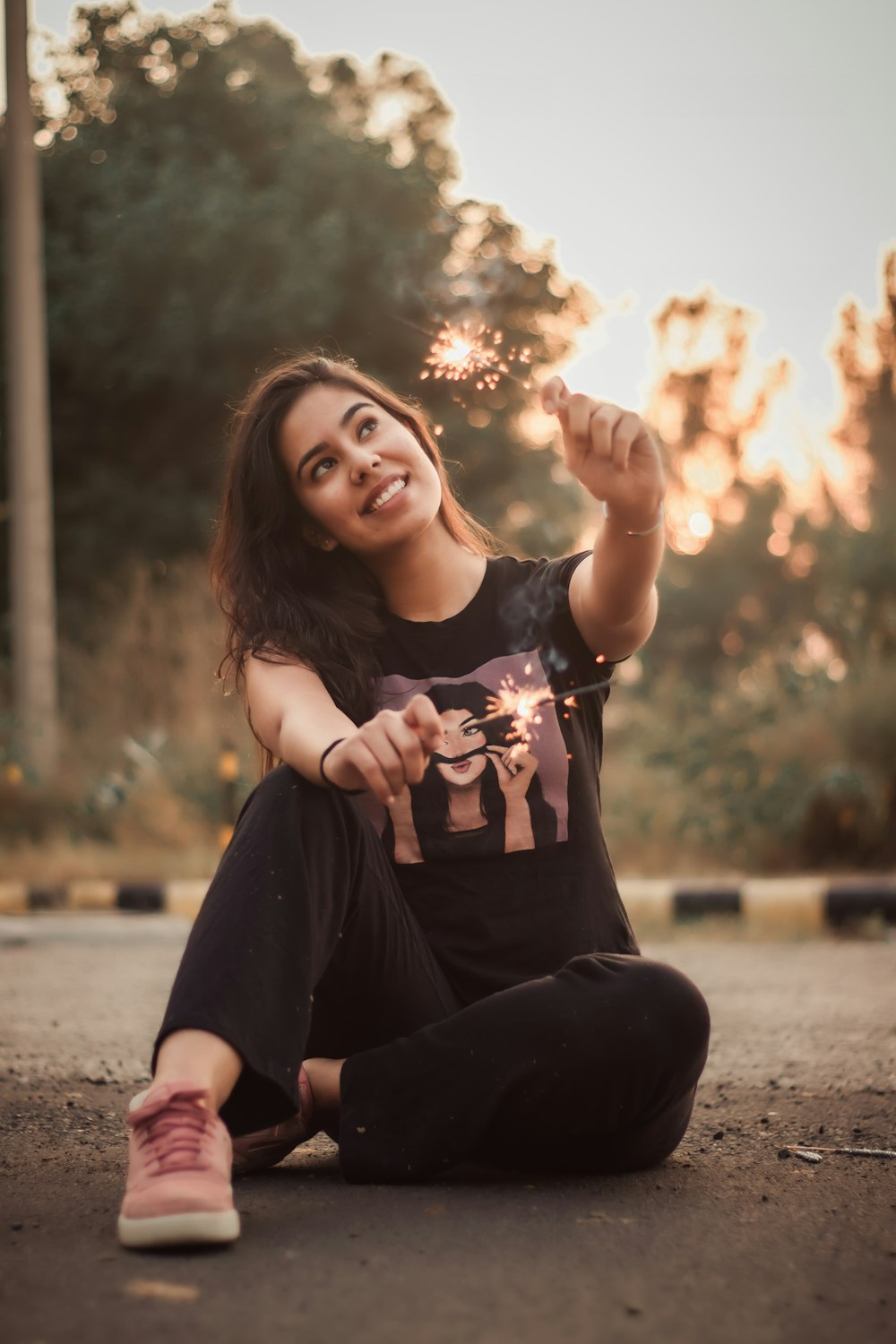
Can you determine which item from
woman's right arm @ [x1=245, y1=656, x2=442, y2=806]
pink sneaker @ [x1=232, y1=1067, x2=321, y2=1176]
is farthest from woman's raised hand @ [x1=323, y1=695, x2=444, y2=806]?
pink sneaker @ [x1=232, y1=1067, x2=321, y2=1176]

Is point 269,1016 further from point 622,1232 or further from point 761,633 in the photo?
point 761,633

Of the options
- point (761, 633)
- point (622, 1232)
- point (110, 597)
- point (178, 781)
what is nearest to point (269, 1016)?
point (622, 1232)

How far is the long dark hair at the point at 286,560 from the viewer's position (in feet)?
7.93

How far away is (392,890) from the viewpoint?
7.12 ft

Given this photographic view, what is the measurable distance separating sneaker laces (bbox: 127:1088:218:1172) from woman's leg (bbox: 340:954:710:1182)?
32 centimetres

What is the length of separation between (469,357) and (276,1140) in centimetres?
130

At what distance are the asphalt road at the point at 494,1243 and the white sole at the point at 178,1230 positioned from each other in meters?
0.02

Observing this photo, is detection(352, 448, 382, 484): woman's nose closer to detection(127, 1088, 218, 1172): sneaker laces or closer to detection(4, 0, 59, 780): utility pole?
detection(127, 1088, 218, 1172): sneaker laces

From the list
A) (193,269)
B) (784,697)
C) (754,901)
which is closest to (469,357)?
(754,901)

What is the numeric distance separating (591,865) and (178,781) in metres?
6.43

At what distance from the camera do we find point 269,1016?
73.7 inches

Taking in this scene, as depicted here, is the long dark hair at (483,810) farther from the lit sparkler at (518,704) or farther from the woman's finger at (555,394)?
the woman's finger at (555,394)

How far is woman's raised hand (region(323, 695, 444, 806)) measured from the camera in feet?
6.25

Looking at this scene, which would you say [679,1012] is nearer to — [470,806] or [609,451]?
[470,806]
